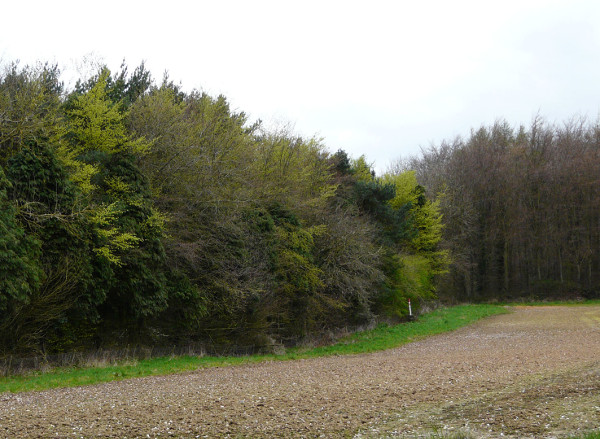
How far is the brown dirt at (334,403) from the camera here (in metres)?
7.21

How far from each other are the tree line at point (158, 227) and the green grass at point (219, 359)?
59.7 inches

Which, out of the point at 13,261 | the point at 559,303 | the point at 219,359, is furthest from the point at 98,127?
the point at 559,303

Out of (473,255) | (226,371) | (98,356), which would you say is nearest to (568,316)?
(473,255)

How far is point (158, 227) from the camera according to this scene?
1828 cm

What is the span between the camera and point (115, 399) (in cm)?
981

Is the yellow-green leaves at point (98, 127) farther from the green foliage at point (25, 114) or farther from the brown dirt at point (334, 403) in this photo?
the brown dirt at point (334, 403)

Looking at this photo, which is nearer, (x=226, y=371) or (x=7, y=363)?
(x=7, y=363)

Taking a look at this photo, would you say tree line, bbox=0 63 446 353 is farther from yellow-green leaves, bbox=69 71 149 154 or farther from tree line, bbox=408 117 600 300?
tree line, bbox=408 117 600 300

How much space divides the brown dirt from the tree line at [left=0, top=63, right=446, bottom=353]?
4262 mm

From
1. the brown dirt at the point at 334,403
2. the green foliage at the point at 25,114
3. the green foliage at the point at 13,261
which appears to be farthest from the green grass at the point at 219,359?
the green foliage at the point at 25,114

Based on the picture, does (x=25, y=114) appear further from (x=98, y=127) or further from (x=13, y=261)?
(x=13, y=261)

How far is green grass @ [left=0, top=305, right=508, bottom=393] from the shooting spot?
43.3 feet

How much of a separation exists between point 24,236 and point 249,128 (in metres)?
20.3

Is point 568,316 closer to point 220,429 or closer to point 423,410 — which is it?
point 423,410
